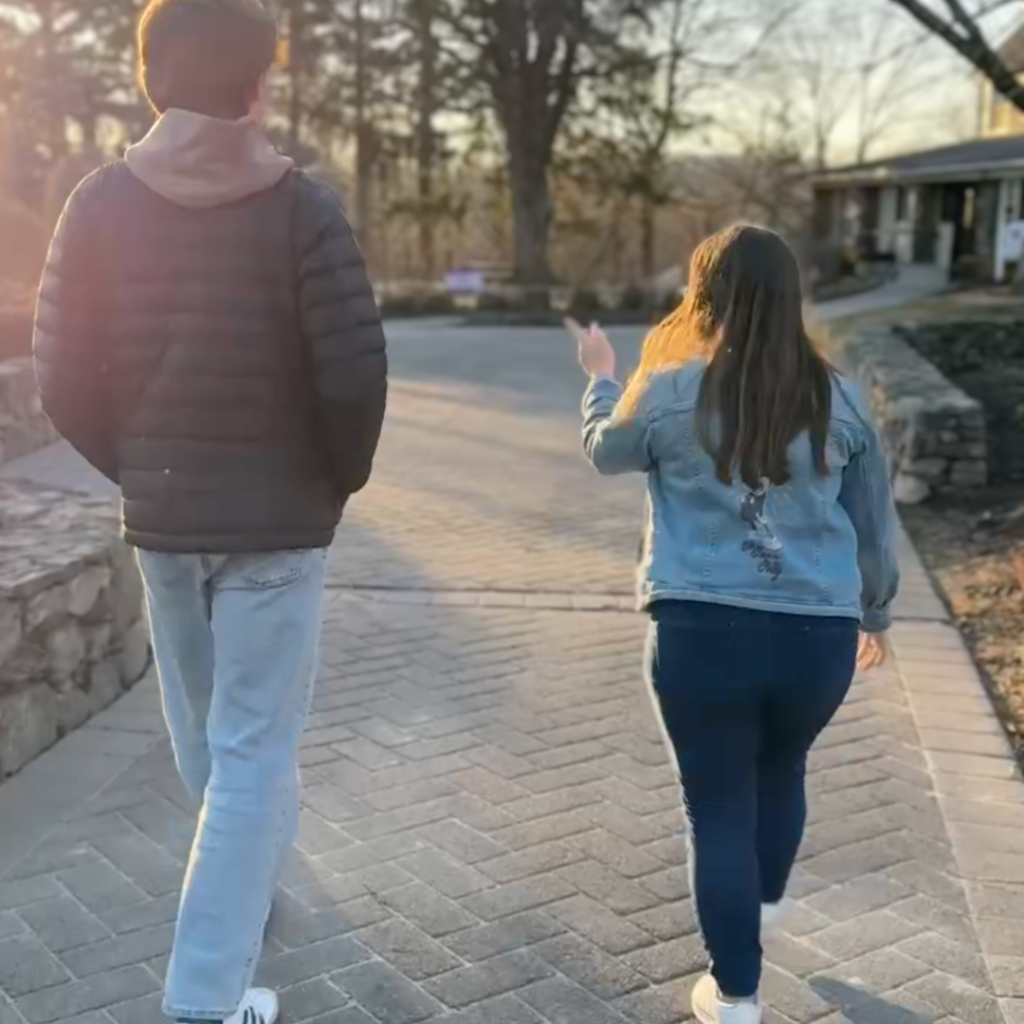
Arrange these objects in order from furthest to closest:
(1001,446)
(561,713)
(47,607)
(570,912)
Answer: (1001,446), (561,713), (47,607), (570,912)

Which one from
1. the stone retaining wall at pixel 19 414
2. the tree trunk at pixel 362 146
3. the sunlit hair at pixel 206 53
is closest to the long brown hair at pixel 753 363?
the sunlit hair at pixel 206 53

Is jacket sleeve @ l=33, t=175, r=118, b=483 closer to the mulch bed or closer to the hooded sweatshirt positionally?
the hooded sweatshirt

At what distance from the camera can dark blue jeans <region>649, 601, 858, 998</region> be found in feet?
7.57

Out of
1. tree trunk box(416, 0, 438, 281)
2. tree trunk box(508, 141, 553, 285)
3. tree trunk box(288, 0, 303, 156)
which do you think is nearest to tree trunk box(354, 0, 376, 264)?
tree trunk box(416, 0, 438, 281)

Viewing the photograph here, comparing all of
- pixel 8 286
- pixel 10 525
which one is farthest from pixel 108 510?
pixel 8 286

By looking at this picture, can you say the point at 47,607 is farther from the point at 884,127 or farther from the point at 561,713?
the point at 884,127

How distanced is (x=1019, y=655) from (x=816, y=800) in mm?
1571

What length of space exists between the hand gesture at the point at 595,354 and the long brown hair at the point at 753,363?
7.6 inches

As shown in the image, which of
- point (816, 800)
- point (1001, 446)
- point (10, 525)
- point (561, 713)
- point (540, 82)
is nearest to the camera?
point (816, 800)

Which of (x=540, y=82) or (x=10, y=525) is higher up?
(x=540, y=82)

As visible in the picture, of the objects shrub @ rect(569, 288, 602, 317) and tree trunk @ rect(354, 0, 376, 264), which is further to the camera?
tree trunk @ rect(354, 0, 376, 264)

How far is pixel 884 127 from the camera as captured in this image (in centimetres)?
5319

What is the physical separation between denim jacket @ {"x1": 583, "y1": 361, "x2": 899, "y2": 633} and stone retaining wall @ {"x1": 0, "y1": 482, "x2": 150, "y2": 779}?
2193mm

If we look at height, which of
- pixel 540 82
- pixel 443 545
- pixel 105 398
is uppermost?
pixel 540 82
